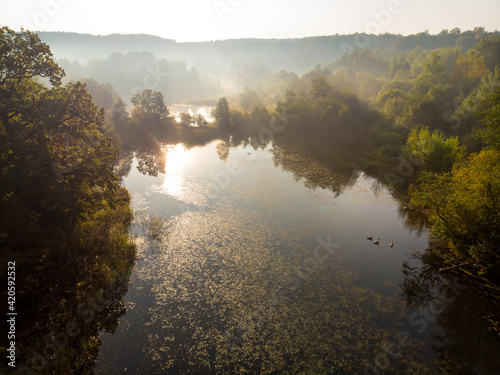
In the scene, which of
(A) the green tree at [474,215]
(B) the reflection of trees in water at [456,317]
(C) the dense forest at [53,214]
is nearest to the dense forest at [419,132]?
(A) the green tree at [474,215]

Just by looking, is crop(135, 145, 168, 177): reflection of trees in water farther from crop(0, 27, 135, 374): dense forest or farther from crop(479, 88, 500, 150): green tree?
crop(479, 88, 500, 150): green tree

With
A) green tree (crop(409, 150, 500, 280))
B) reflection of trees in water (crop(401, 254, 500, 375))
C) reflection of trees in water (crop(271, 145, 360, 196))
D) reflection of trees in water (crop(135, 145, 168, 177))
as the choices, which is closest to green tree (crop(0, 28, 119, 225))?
reflection of trees in water (crop(135, 145, 168, 177))

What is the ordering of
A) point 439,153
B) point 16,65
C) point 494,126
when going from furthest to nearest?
1. point 439,153
2. point 494,126
3. point 16,65

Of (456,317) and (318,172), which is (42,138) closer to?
(456,317)

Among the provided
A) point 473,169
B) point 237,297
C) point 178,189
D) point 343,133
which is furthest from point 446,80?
point 237,297

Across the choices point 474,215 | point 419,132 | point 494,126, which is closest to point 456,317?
point 474,215

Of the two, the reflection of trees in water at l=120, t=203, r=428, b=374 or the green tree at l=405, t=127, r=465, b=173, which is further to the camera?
the green tree at l=405, t=127, r=465, b=173

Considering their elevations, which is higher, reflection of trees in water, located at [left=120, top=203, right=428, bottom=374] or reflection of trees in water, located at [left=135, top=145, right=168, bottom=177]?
reflection of trees in water, located at [left=120, top=203, right=428, bottom=374]
